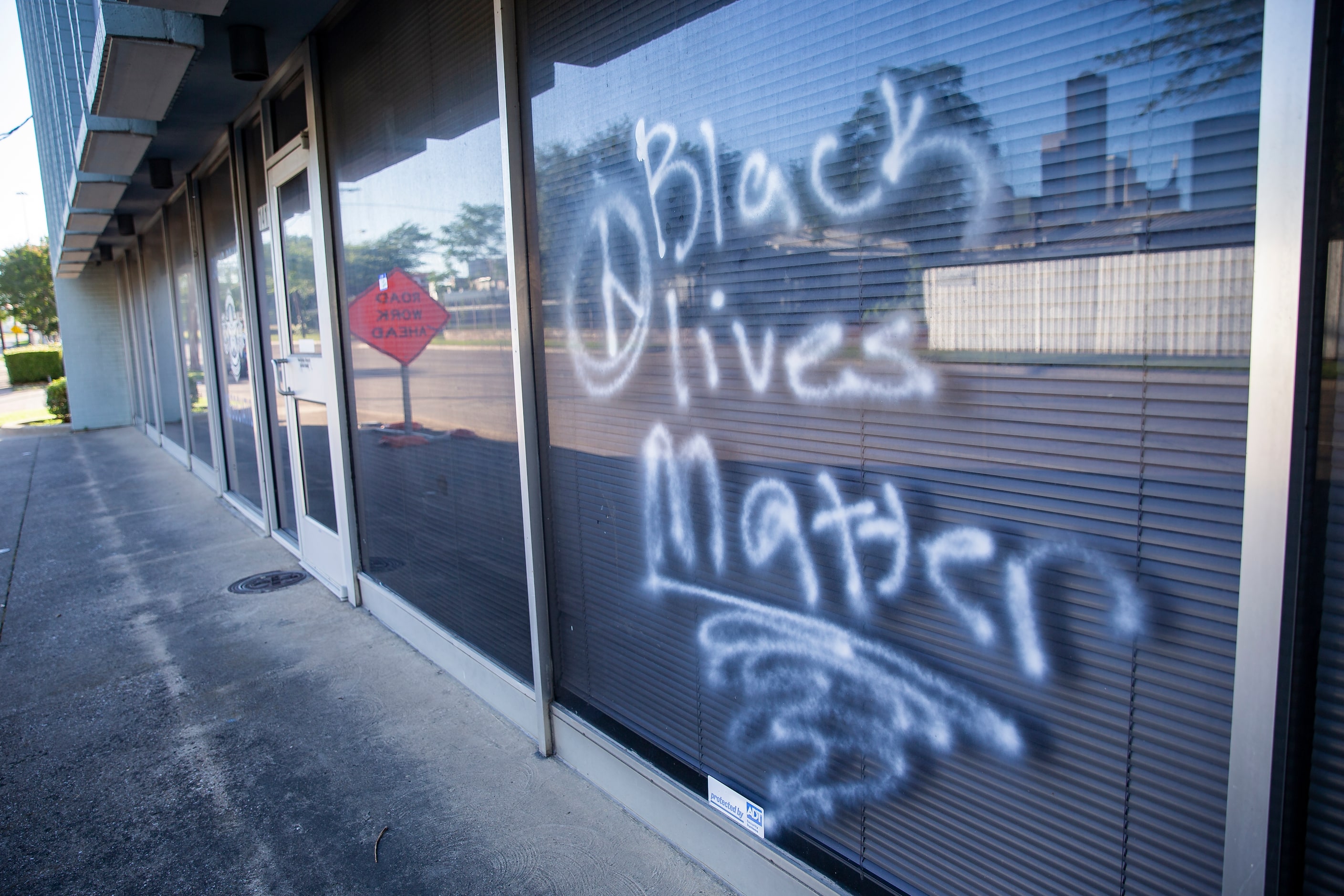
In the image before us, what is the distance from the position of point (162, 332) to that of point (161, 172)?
197 inches

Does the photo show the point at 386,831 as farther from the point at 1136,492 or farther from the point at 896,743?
the point at 1136,492

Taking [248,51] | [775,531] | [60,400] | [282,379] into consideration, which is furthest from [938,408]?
[60,400]

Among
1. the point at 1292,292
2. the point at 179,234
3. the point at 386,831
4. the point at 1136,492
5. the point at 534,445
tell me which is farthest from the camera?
the point at 179,234

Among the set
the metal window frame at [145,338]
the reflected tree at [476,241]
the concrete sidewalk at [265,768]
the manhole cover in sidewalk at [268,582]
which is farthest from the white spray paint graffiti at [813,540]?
the metal window frame at [145,338]

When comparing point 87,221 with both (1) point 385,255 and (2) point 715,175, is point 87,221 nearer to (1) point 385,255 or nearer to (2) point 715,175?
(1) point 385,255

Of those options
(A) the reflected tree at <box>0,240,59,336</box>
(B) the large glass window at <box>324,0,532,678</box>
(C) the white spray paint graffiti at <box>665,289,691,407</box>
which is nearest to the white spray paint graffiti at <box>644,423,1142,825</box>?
(C) the white spray paint graffiti at <box>665,289,691,407</box>

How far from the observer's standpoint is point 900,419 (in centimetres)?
175

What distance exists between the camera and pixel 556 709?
312cm

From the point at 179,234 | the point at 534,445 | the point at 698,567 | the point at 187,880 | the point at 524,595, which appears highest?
the point at 179,234

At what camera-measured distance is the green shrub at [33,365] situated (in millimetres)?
29281

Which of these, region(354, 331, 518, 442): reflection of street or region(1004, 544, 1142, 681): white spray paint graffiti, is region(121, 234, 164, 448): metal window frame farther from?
Answer: region(1004, 544, 1142, 681): white spray paint graffiti

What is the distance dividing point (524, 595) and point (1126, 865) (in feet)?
7.44

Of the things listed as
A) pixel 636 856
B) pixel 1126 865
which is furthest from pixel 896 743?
pixel 636 856

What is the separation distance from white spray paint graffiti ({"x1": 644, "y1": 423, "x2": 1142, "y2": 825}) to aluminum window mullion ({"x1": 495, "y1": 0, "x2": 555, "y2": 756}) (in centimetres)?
67
